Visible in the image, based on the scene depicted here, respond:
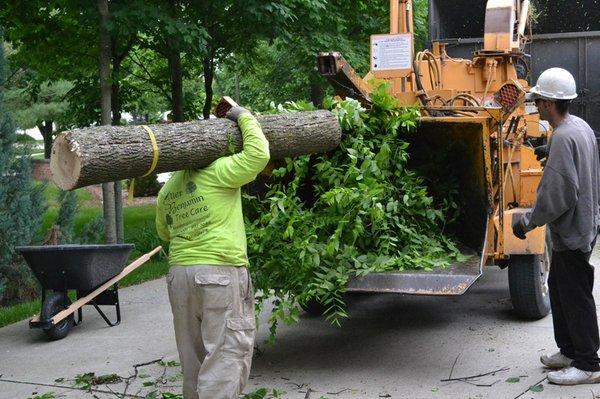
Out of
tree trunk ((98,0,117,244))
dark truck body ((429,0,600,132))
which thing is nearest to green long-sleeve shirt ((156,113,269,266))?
tree trunk ((98,0,117,244))

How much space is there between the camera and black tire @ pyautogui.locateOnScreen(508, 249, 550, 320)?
22.3 ft

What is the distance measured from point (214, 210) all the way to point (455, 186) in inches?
99.8

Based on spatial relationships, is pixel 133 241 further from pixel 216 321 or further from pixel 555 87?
pixel 555 87

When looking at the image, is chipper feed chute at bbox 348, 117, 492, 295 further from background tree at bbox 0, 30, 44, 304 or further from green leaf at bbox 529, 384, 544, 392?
background tree at bbox 0, 30, 44, 304

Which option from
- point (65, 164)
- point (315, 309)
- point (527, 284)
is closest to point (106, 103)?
point (315, 309)

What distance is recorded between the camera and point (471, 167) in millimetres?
6500

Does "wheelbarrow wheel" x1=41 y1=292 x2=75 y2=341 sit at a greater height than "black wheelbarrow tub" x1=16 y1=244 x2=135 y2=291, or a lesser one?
lesser

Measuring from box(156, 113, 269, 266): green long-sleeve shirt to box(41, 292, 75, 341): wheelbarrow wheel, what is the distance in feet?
8.81

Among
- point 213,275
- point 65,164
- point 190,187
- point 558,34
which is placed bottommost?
point 213,275

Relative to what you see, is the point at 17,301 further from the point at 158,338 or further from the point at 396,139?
the point at 396,139

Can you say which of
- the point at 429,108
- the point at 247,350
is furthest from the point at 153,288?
the point at 247,350

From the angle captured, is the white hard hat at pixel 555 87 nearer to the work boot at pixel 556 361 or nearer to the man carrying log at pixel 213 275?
the work boot at pixel 556 361

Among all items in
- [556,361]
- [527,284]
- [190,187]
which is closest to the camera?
[190,187]

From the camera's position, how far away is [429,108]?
6.57 m
